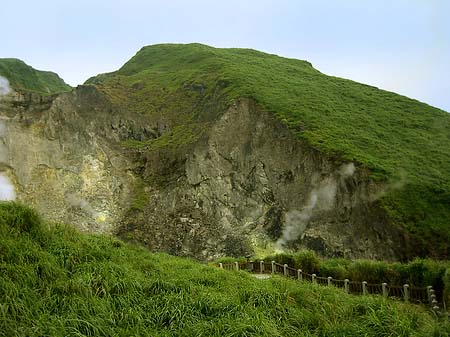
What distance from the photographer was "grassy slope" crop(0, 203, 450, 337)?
7.56m

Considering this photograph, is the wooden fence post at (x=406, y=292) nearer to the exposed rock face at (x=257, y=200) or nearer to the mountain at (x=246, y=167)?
the mountain at (x=246, y=167)

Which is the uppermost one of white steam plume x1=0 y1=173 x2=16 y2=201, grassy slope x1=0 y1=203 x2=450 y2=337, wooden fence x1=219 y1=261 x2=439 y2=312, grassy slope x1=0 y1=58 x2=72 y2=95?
grassy slope x1=0 y1=58 x2=72 y2=95

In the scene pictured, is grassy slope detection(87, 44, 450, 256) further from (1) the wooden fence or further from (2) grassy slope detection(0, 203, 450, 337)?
(2) grassy slope detection(0, 203, 450, 337)

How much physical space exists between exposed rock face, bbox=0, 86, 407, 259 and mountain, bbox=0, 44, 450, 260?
3.5 inches

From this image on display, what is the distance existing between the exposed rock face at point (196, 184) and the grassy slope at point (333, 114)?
1.56 meters

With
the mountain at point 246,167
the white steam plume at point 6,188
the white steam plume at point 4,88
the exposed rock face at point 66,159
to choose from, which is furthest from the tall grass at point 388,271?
the white steam plume at point 4,88

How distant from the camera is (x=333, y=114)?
38.6 metres

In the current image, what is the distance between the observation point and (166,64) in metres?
64.3

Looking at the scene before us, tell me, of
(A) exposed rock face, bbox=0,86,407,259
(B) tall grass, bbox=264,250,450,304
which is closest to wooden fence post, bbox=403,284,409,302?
(B) tall grass, bbox=264,250,450,304

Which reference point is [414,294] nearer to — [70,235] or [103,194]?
[70,235]

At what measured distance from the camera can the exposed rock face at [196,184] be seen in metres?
29.1

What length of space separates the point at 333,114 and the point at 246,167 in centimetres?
933

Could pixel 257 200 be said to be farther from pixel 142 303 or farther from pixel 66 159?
pixel 142 303

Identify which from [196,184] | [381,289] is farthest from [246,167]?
[381,289]
